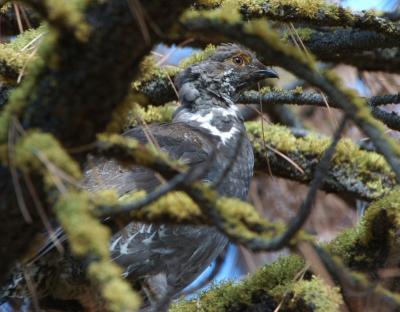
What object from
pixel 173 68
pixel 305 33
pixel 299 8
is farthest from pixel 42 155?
pixel 173 68

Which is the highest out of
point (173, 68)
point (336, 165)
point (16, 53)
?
point (16, 53)

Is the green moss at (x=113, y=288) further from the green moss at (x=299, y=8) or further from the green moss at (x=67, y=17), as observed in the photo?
the green moss at (x=299, y=8)

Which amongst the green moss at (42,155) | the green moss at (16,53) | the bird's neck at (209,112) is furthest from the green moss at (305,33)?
the green moss at (42,155)

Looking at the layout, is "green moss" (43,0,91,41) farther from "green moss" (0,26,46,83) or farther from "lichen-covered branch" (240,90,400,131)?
"lichen-covered branch" (240,90,400,131)

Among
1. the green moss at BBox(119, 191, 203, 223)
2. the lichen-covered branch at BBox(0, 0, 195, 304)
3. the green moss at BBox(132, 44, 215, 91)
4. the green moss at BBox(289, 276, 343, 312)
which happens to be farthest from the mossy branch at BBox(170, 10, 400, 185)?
the green moss at BBox(132, 44, 215, 91)

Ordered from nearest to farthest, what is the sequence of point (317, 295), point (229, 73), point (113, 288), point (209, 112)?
point (113, 288) < point (317, 295) < point (209, 112) < point (229, 73)

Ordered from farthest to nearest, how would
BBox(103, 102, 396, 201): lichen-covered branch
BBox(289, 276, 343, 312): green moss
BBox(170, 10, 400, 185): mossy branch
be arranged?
BBox(103, 102, 396, 201): lichen-covered branch, BBox(289, 276, 343, 312): green moss, BBox(170, 10, 400, 185): mossy branch

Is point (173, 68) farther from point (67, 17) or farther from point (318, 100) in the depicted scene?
point (67, 17)
